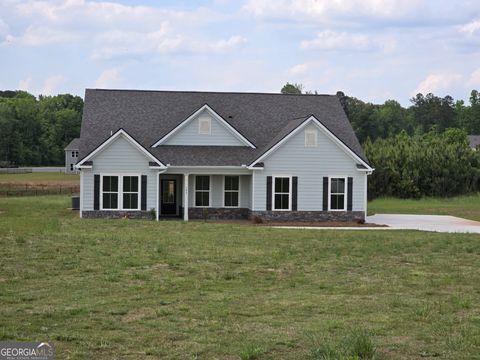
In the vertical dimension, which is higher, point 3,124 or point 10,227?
point 3,124

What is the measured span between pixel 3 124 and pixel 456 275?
101 metres

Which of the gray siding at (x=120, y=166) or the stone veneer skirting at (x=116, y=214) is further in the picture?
the gray siding at (x=120, y=166)

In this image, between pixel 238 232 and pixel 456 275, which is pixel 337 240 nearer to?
pixel 238 232

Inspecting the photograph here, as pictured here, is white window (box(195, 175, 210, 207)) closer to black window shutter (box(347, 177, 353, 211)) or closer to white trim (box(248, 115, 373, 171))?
white trim (box(248, 115, 373, 171))

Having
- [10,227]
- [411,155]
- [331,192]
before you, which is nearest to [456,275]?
[10,227]

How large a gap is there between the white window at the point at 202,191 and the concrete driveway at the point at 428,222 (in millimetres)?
7485

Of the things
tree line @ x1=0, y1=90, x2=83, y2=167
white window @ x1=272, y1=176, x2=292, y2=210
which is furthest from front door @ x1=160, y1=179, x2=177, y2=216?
tree line @ x1=0, y1=90, x2=83, y2=167

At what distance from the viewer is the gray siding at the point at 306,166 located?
1372 inches

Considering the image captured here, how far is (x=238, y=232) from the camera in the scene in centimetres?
2688

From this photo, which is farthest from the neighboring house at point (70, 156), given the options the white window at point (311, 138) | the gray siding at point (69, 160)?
the white window at point (311, 138)

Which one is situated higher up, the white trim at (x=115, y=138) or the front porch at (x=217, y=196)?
the white trim at (x=115, y=138)

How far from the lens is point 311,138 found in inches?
1372

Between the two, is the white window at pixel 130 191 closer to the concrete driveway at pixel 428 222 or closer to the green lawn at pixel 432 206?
the concrete driveway at pixel 428 222

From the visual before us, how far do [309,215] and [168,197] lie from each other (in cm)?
694
